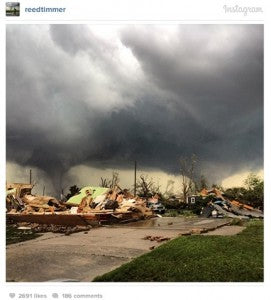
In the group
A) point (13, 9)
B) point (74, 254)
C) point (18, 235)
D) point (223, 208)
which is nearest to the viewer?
point (74, 254)

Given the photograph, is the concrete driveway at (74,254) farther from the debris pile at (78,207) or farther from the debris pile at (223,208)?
the debris pile at (223,208)

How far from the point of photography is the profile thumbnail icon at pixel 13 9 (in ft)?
14.9

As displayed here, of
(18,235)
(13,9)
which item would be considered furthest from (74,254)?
(13,9)

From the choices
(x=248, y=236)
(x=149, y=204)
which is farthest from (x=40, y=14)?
(x=149, y=204)

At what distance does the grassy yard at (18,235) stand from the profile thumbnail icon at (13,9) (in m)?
2.86

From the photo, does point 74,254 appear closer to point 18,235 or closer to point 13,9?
point 18,235

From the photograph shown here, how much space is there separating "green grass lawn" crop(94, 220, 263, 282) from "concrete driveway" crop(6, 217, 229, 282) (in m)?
0.23

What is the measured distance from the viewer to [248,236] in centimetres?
527

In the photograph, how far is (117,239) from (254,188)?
3.49 meters

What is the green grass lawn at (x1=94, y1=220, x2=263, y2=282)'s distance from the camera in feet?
12.4

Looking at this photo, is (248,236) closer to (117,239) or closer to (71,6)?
(117,239)

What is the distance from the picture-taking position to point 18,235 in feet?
18.5

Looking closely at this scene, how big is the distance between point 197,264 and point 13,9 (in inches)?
141
